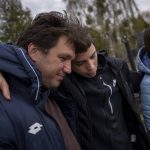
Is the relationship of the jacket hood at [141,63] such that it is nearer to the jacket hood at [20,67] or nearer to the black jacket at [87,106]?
the black jacket at [87,106]

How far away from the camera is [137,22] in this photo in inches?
1213

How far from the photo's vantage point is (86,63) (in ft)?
8.76

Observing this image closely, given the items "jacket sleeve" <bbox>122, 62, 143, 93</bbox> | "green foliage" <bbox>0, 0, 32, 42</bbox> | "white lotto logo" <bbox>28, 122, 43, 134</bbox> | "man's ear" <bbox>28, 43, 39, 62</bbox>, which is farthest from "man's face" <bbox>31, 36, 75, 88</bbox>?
"green foliage" <bbox>0, 0, 32, 42</bbox>

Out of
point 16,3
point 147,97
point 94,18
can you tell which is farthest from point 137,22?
point 147,97

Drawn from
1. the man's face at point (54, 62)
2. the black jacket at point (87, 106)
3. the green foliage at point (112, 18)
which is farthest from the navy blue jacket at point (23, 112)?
the green foliage at point (112, 18)

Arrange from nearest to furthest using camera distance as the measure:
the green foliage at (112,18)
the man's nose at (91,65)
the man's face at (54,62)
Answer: the man's face at (54,62) → the man's nose at (91,65) → the green foliage at (112,18)

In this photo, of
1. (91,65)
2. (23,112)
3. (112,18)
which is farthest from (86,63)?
(112,18)

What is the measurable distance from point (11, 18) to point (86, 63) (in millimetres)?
12704

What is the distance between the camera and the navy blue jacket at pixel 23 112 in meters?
1.92

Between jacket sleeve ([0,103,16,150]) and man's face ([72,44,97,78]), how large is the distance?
0.84 metres

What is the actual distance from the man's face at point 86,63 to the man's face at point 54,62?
33cm

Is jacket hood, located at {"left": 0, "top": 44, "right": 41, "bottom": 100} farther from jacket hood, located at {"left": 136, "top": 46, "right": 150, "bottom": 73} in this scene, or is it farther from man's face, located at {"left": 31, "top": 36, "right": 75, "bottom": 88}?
jacket hood, located at {"left": 136, "top": 46, "right": 150, "bottom": 73}

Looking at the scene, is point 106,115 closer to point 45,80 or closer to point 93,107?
point 93,107

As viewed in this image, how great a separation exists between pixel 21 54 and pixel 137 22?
29378 mm
